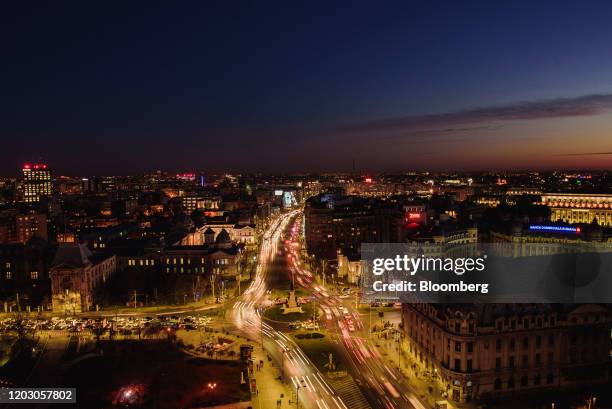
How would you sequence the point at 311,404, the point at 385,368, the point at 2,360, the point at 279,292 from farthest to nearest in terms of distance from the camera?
the point at 279,292
the point at 2,360
the point at 385,368
the point at 311,404

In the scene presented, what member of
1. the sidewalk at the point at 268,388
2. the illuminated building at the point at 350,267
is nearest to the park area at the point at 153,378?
the sidewalk at the point at 268,388

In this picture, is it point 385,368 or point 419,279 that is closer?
point 385,368

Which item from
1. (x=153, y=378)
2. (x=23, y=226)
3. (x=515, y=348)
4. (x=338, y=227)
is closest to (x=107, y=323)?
(x=153, y=378)

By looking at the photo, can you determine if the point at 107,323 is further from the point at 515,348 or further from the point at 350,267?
the point at 515,348

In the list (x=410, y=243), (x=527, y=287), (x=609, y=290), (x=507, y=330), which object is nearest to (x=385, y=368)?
(x=507, y=330)

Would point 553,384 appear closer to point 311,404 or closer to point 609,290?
point 609,290

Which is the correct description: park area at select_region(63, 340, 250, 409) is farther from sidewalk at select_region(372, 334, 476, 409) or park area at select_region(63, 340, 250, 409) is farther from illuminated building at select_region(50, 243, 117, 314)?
illuminated building at select_region(50, 243, 117, 314)

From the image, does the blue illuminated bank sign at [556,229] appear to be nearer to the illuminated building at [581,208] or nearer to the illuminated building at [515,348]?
the illuminated building at [581,208]
